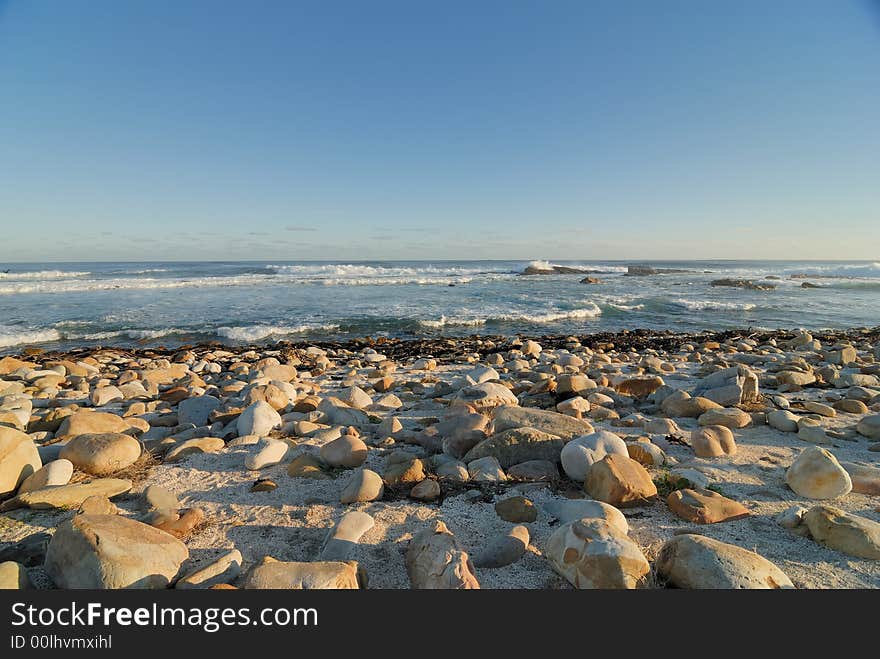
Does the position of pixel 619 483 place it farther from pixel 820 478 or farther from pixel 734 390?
pixel 734 390

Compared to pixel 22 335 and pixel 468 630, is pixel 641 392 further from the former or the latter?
pixel 22 335

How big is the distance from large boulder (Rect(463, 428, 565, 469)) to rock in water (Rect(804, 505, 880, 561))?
136cm

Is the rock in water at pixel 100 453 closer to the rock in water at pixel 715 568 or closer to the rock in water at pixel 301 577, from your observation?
the rock in water at pixel 301 577

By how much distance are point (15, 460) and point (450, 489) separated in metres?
2.60

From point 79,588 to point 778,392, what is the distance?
22.1 ft

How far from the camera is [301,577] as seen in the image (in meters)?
1.67

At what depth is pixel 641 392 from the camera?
5016mm

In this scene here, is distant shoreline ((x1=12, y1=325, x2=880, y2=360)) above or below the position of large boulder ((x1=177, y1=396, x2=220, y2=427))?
below

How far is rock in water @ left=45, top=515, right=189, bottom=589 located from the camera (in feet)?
5.49

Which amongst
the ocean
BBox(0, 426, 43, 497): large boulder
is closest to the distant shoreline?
the ocean

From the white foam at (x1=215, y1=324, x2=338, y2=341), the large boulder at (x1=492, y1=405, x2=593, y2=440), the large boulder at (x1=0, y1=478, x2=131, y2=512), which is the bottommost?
the white foam at (x1=215, y1=324, x2=338, y2=341)

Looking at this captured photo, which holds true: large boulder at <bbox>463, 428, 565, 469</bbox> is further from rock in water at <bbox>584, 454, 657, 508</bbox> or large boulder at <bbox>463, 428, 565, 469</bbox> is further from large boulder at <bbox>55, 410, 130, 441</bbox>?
large boulder at <bbox>55, 410, 130, 441</bbox>

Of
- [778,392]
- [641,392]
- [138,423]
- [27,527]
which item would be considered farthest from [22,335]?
[778,392]

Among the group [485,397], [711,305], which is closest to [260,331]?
[485,397]
